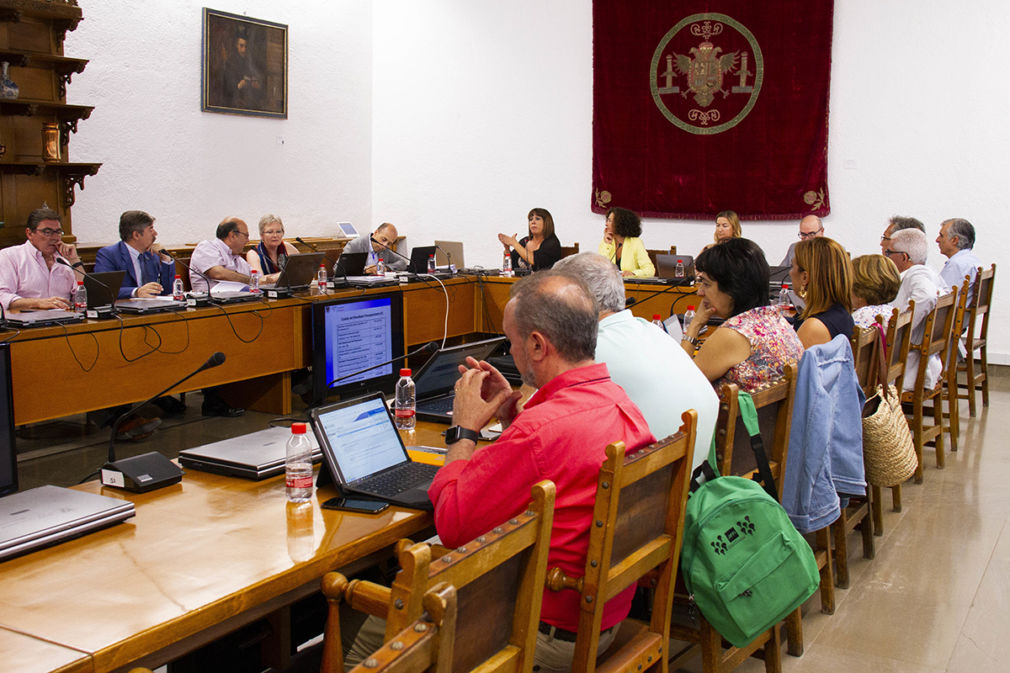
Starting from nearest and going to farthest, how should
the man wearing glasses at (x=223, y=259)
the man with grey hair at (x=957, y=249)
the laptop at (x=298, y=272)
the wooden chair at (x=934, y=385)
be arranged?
the wooden chair at (x=934, y=385)
the laptop at (x=298, y=272)
the man with grey hair at (x=957, y=249)
the man wearing glasses at (x=223, y=259)

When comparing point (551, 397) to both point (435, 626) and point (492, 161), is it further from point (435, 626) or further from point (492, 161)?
point (492, 161)

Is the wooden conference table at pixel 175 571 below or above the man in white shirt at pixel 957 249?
below

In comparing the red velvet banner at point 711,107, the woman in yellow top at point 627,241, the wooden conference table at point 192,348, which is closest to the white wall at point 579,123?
the red velvet banner at point 711,107

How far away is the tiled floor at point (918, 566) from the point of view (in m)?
2.59

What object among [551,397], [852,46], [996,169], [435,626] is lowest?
[435,626]

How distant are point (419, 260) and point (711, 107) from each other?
2971 mm

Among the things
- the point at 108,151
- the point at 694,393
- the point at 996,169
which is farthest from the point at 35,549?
the point at 996,169

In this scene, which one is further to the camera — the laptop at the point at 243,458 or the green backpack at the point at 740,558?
the laptop at the point at 243,458

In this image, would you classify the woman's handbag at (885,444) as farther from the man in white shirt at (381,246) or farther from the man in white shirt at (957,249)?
the man in white shirt at (381,246)

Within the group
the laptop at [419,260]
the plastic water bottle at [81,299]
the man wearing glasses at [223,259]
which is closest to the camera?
the plastic water bottle at [81,299]

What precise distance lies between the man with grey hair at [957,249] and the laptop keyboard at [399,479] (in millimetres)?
4339

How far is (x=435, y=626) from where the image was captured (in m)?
1.01

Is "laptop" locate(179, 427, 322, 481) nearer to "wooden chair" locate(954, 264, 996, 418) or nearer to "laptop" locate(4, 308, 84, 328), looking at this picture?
"laptop" locate(4, 308, 84, 328)

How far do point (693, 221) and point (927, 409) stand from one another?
337 cm
